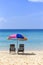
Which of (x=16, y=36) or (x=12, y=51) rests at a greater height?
(x=16, y=36)

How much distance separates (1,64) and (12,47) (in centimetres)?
476

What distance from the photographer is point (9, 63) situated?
9.66m

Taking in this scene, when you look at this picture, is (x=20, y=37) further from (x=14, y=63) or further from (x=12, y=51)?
(x=14, y=63)

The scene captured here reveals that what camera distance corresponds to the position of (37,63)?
383 inches

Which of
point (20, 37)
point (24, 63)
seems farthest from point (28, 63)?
point (20, 37)

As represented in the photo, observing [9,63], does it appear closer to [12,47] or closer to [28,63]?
[28,63]

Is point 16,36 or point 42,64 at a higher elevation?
point 16,36

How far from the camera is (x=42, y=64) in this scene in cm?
948

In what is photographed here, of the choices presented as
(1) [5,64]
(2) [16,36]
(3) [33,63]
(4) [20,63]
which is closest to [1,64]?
(1) [5,64]

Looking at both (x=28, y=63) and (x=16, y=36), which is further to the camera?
(x=16, y=36)

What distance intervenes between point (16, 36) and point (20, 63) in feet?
13.3

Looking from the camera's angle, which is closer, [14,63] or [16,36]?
[14,63]

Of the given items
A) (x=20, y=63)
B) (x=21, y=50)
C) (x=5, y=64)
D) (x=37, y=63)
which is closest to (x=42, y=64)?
(x=37, y=63)

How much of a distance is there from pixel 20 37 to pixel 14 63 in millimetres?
4020
